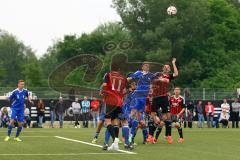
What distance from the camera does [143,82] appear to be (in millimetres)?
19359

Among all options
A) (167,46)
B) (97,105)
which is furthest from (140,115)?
(167,46)

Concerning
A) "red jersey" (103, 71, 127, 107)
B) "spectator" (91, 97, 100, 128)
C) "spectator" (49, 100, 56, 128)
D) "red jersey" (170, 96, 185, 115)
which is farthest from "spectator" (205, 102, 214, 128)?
"red jersey" (103, 71, 127, 107)

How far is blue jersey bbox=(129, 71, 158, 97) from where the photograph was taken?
18.8m

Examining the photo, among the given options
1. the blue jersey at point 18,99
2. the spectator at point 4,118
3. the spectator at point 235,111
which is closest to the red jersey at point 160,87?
the blue jersey at point 18,99

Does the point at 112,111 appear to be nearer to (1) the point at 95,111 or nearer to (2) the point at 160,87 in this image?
(2) the point at 160,87

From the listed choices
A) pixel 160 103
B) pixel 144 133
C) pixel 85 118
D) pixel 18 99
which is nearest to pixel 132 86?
pixel 160 103

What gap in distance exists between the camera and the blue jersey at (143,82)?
61.8 feet

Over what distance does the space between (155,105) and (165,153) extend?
4.34m

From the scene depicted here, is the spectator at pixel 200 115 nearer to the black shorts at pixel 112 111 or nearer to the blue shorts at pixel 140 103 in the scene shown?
the blue shorts at pixel 140 103

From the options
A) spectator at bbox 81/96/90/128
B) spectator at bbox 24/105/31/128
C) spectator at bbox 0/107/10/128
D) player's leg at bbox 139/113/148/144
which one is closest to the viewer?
player's leg at bbox 139/113/148/144

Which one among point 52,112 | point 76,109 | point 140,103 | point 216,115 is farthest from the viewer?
point 216,115

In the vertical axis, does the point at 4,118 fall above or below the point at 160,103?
above

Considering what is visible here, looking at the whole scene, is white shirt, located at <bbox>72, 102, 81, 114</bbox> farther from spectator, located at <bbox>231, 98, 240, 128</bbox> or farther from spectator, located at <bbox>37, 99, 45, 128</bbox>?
spectator, located at <bbox>231, 98, 240, 128</bbox>

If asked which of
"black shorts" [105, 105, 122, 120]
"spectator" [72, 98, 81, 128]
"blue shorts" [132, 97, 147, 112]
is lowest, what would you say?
"black shorts" [105, 105, 122, 120]
